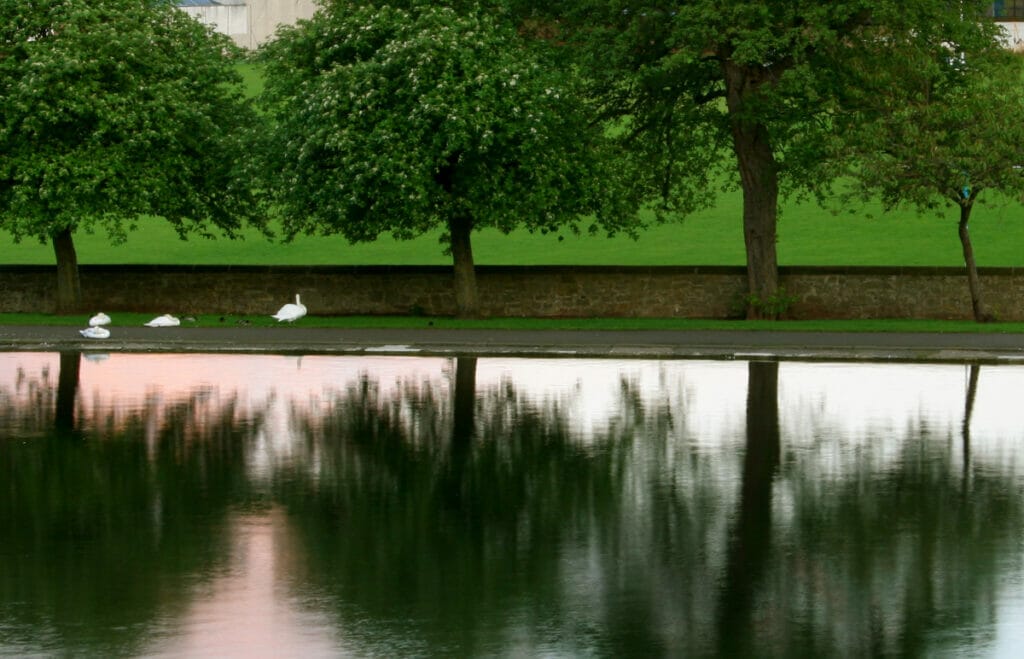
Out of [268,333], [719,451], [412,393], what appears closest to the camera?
[719,451]

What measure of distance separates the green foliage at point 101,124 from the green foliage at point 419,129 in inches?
110

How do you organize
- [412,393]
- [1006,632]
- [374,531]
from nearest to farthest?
[1006,632] < [374,531] < [412,393]

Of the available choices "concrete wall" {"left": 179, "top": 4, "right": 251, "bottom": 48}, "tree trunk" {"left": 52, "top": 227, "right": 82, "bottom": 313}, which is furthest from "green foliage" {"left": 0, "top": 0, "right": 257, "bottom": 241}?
"concrete wall" {"left": 179, "top": 4, "right": 251, "bottom": 48}

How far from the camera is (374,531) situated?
433 inches

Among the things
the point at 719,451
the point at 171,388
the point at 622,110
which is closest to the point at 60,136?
the point at 622,110

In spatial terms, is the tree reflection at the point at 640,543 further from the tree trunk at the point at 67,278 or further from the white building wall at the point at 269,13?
the white building wall at the point at 269,13

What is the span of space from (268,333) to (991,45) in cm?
1856

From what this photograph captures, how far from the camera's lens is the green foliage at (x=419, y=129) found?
115 ft

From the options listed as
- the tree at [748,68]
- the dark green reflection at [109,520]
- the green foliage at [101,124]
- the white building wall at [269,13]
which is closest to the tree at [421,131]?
the tree at [748,68]

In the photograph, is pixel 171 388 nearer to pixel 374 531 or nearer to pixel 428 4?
pixel 374 531

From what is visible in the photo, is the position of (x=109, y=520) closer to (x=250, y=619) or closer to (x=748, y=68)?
(x=250, y=619)

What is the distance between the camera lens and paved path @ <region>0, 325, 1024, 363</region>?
27672 mm

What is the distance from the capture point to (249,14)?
119 m

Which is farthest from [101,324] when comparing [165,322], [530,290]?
[530,290]
